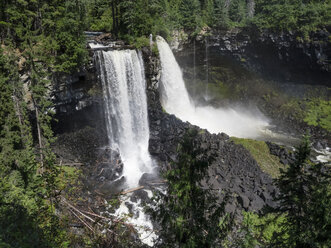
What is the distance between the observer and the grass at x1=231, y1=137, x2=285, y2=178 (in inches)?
789

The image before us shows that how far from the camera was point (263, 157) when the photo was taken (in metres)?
21.2

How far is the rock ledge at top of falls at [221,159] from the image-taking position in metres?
16.7

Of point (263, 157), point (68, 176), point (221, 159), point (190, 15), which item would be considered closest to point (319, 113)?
point (263, 157)

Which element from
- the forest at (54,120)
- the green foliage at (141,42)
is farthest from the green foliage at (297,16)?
the green foliage at (141,42)

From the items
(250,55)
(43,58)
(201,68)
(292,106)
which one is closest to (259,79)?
(250,55)

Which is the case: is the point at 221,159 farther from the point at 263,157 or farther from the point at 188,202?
the point at 188,202

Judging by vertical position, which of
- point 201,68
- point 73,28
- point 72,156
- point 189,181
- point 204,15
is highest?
point 204,15

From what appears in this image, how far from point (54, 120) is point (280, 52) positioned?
31.3 m

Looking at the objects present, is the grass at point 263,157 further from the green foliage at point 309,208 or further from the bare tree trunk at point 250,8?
the bare tree trunk at point 250,8

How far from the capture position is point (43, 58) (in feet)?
53.2

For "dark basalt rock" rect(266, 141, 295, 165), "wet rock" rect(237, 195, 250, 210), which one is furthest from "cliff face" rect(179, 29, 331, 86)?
"wet rock" rect(237, 195, 250, 210)

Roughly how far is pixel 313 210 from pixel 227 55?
1260 inches

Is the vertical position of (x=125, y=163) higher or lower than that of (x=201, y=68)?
lower

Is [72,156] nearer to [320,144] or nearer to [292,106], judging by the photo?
[320,144]
